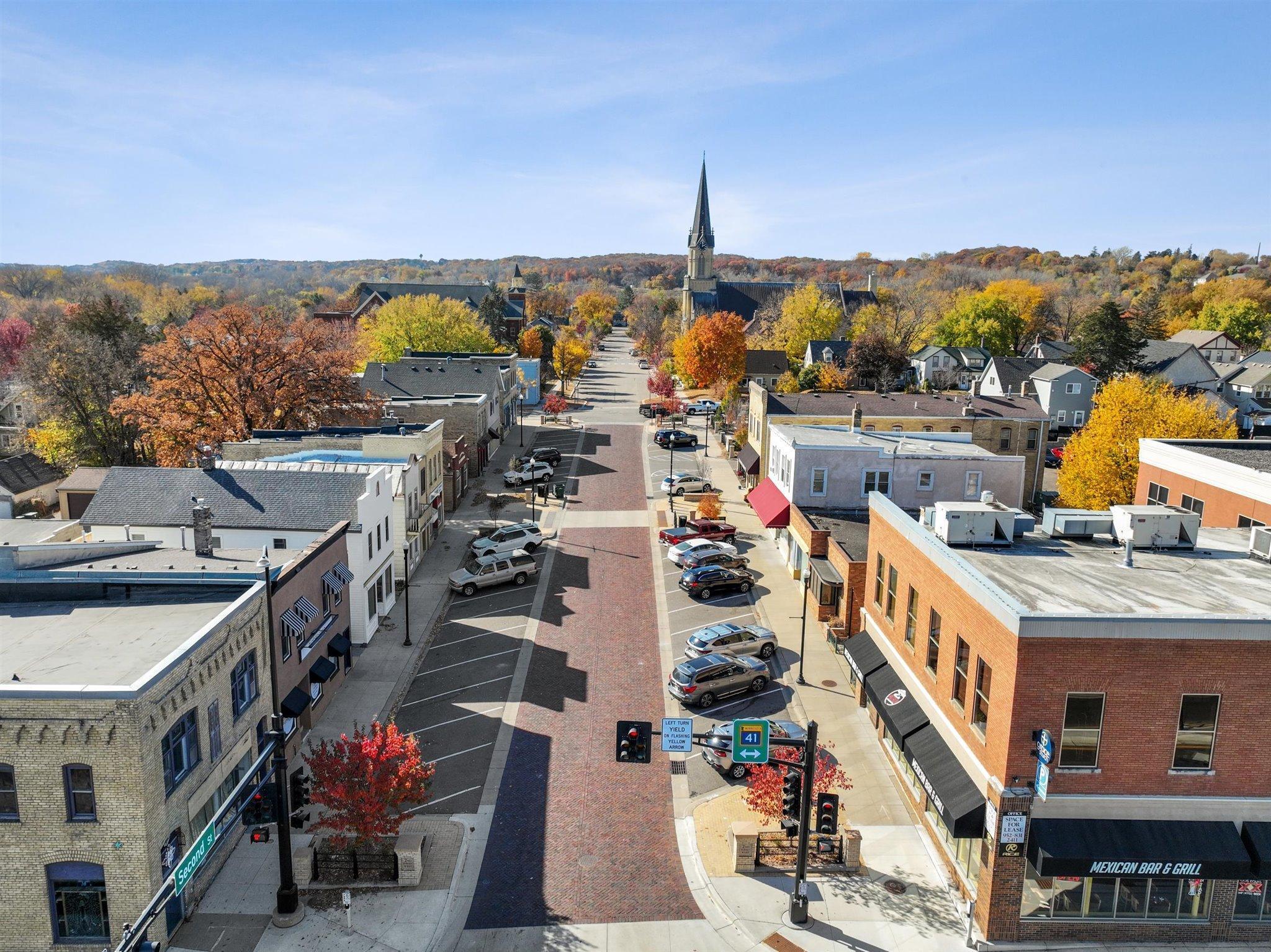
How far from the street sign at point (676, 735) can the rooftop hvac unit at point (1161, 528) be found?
1360 cm

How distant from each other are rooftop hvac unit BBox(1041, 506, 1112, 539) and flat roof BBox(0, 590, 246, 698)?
23.7 metres

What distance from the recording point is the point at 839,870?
20969 millimetres

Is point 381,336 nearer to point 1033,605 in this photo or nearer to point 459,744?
point 459,744

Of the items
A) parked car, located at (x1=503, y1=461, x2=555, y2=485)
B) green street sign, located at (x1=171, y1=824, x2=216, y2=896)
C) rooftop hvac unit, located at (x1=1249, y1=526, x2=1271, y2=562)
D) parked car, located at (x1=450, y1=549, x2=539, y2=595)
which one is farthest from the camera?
parked car, located at (x1=503, y1=461, x2=555, y2=485)

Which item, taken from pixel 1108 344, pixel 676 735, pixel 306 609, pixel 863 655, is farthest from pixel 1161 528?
pixel 1108 344

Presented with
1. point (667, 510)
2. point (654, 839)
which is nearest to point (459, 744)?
point (654, 839)

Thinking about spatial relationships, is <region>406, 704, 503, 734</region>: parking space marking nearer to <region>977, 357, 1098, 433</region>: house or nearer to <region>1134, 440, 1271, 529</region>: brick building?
<region>1134, 440, 1271, 529</region>: brick building

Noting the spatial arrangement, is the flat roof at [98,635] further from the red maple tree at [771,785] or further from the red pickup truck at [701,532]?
the red pickup truck at [701,532]

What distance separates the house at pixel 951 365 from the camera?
314 ft

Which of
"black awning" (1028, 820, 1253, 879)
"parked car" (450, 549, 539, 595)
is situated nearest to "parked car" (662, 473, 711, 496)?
"parked car" (450, 549, 539, 595)

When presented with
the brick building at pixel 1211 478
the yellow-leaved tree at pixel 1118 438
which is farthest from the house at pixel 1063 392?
the brick building at pixel 1211 478

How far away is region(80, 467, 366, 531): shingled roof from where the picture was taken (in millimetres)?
32500

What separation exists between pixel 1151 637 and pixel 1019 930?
23.6 ft

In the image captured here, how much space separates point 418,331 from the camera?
305ft
